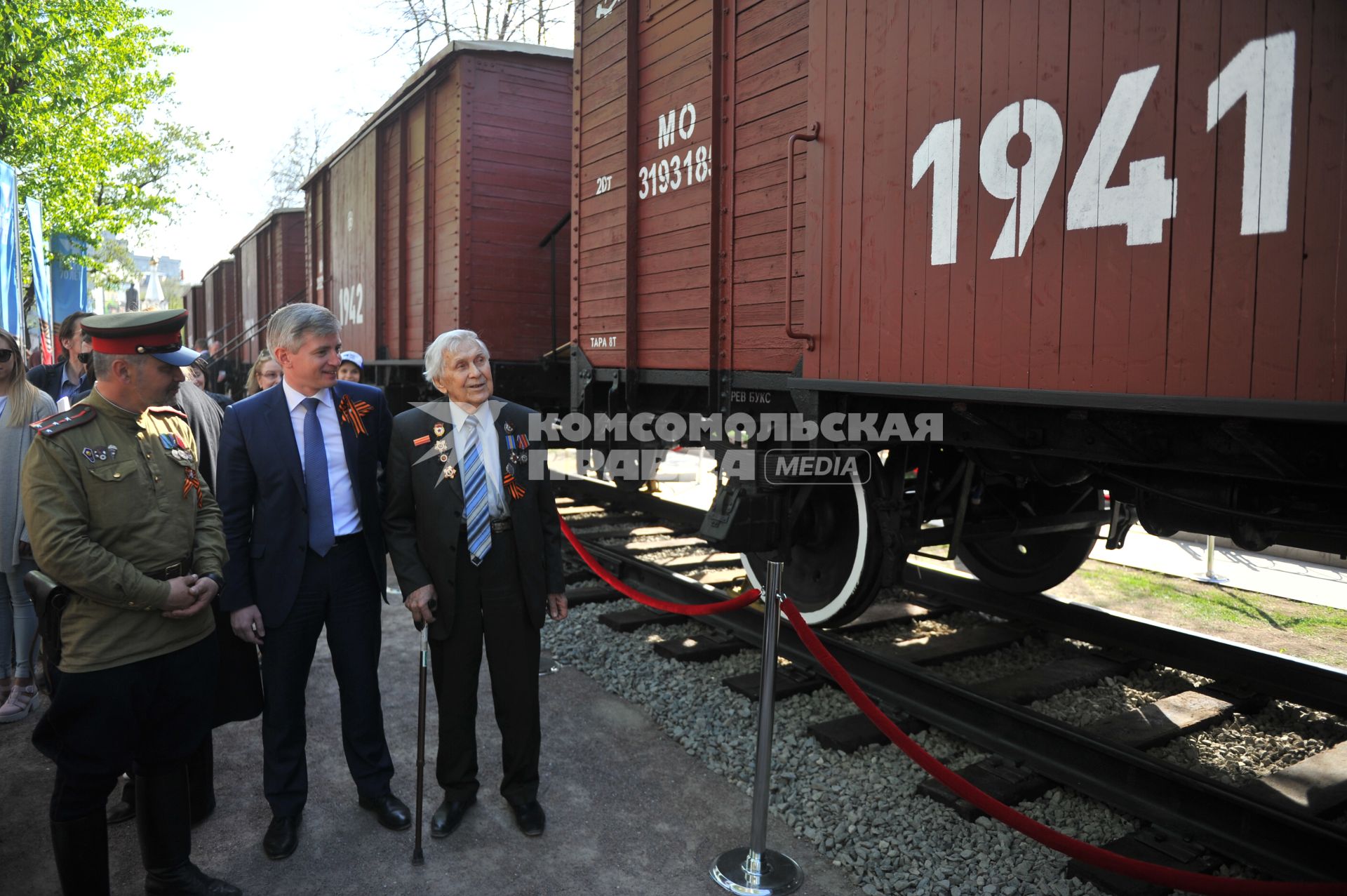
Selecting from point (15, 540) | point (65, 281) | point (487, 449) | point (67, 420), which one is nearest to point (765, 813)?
point (487, 449)

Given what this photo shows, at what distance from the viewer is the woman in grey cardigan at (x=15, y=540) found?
378 cm

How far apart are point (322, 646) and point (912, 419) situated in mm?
3595

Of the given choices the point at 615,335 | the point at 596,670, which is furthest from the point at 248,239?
the point at 596,670

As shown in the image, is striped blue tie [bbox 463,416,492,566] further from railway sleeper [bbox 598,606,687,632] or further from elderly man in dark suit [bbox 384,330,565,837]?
railway sleeper [bbox 598,606,687,632]

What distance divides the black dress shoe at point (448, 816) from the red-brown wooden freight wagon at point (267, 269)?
1246 centimetres

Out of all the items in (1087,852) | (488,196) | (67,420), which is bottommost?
(1087,852)

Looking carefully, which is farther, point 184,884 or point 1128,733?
point 1128,733

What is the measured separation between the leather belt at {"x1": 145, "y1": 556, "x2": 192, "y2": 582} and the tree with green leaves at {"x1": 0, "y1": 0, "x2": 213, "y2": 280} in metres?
16.3

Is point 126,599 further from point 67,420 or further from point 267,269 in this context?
point 267,269

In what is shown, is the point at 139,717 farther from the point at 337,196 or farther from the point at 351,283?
the point at 337,196

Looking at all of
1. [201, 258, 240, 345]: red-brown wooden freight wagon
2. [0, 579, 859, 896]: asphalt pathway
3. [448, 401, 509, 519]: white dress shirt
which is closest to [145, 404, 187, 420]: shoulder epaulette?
[448, 401, 509, 519]: white dress shirt

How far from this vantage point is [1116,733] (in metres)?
3.77

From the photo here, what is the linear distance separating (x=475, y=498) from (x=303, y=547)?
591 mm

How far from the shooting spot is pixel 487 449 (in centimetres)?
319
